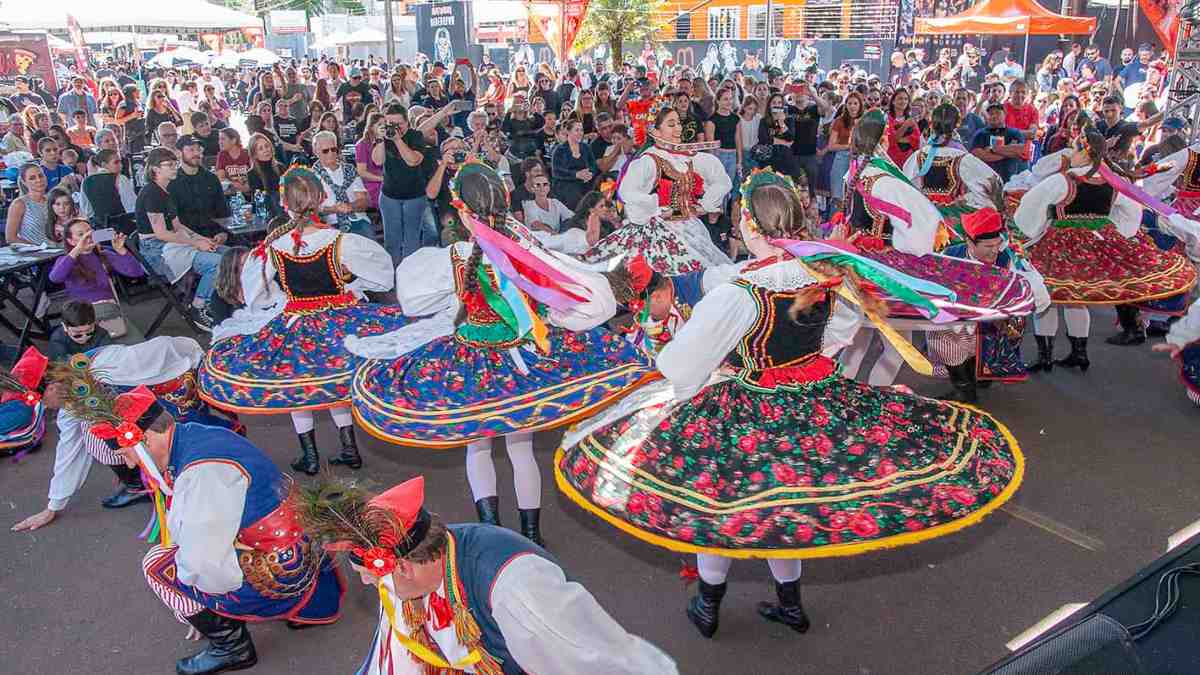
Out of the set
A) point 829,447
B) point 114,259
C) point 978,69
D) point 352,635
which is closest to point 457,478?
point 352,635

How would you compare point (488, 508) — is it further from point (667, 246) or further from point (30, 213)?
point (30, 213)

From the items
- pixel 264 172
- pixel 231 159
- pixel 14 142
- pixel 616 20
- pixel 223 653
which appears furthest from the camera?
pixel 616 20

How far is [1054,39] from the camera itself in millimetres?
22156

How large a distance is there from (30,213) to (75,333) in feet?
11.4

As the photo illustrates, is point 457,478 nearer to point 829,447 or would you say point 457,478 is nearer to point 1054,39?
point 829,447

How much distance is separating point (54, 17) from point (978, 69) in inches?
757

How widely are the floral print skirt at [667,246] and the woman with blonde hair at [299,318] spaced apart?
1.67 meters

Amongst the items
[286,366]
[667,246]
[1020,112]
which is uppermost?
[1020,112]

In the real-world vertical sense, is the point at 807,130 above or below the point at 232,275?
above

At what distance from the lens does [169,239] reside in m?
7.38

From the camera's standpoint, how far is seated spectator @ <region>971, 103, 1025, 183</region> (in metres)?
9.58

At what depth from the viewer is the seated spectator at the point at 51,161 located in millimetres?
8883

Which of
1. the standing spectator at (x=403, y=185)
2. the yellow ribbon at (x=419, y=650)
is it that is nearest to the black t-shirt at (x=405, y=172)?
the standing spectator at (x=403, y=185)

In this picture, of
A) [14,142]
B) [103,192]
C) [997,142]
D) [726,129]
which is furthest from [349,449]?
[14,142]
